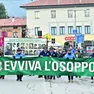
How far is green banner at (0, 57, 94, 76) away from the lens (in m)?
20.3

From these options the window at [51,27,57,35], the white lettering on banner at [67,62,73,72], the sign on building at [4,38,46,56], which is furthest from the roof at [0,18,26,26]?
the white lettering on banner at [67,62,73,72]

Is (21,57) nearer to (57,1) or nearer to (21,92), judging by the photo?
(21,92)

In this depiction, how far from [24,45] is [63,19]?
34.8 meters

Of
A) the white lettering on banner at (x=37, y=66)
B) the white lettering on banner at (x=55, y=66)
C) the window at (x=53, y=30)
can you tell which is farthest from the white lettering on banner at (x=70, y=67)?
the window at (x=53, y=30)

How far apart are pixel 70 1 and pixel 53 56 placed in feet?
188

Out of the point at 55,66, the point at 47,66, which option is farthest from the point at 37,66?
the point at 55,66

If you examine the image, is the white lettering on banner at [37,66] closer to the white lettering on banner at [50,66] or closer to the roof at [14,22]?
the white lettering on banner at [50,66]

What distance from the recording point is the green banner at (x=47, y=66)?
20.3 meters

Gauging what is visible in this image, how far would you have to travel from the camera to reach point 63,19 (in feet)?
249

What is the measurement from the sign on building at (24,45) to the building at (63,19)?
32992 mm

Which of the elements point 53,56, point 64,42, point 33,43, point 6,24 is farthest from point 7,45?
point 6,24

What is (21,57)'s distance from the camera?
21094 millimetres

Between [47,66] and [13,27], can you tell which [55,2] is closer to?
[13,27]

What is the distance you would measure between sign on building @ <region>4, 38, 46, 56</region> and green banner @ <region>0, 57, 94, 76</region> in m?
19.1
